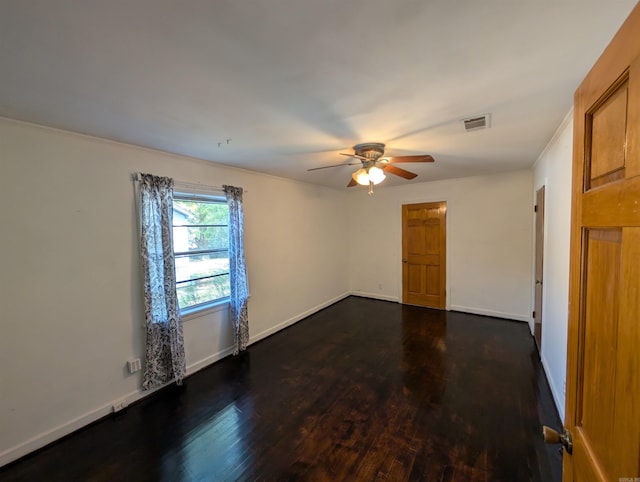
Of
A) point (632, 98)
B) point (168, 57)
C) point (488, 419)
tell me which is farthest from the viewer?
point (488, 419)

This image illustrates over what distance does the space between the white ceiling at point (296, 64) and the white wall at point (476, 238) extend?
2289 mm

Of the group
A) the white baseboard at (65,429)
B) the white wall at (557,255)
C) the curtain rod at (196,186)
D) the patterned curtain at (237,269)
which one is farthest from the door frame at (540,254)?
the white baseboard at (65,429)

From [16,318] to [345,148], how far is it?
9.68ft

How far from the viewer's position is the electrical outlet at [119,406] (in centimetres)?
245

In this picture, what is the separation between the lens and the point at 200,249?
330cm

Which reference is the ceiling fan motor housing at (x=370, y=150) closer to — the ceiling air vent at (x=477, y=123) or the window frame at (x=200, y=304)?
the ceiling air vent at (x=477, y=123)

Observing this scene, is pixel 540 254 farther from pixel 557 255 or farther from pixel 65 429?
pixel 65 429

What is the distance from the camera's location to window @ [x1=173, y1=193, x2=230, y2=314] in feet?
10.1

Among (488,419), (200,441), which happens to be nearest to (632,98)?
(488,419)

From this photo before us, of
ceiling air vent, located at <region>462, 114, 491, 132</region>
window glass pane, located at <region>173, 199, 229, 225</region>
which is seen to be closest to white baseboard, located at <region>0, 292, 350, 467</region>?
window glass pane, located at <region>173, 199, 229, 225</region>

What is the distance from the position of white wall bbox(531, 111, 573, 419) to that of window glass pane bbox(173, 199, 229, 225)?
3.46 meters

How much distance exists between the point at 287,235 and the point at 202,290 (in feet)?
5.24

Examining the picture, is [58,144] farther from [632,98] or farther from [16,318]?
[632,98]

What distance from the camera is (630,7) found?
1.00 metres
